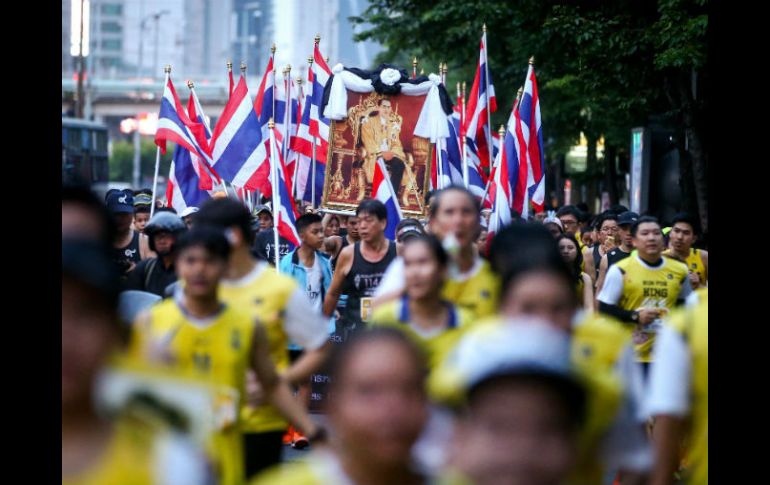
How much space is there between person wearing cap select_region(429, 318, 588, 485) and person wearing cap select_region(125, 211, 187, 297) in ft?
16.3

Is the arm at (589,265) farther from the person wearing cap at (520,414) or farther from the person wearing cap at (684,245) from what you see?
the person wearing cap at (520,414)

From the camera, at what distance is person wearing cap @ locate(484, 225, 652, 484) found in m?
3.76

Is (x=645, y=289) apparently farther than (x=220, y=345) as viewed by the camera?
Yes

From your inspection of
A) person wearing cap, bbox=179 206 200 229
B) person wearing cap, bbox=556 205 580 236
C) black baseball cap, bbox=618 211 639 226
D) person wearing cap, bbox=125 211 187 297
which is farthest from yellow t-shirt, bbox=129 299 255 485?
person wearing cap, bbox=556 205 580 236

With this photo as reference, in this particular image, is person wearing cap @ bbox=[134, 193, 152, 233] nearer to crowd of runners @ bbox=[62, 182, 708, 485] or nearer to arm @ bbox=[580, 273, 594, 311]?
arm @ bbox=[580, 273, 594, 311]

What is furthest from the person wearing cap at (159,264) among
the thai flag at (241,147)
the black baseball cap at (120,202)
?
the thai flag at (241,147)

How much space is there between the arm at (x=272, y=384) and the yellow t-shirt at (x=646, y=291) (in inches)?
161

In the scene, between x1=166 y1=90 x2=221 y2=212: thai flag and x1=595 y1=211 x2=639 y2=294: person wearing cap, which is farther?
x1=166 y1=90 x2=221 y2=212: thai flag

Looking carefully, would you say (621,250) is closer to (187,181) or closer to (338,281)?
(338,281)

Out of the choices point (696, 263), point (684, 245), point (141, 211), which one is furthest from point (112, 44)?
point (684, 245)

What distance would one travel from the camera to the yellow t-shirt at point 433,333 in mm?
5812

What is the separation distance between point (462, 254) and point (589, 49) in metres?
14.6

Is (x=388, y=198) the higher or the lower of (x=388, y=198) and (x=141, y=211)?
the higher

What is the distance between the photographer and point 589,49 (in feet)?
69.3
